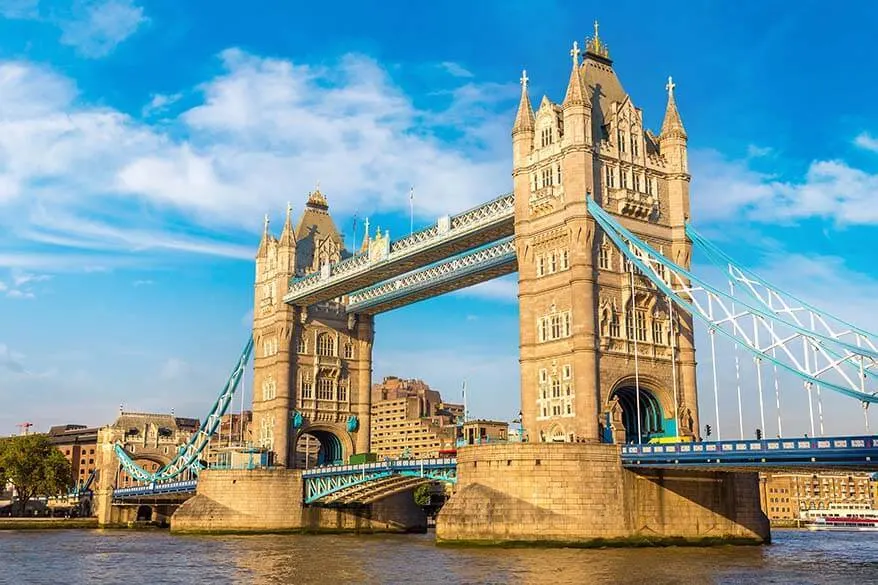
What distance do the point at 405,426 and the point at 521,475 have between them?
452 feet

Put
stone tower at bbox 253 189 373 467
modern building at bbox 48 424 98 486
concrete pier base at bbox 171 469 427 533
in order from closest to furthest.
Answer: concrete pier base at bbox 171 469 427 533 → stone tower at bbox 253 189 373 467 → modern building at bbox 48 424 98 486

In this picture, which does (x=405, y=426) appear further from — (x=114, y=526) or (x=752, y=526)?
(x=752, y=526)

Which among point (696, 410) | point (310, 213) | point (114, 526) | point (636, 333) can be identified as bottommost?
point (114, 526)

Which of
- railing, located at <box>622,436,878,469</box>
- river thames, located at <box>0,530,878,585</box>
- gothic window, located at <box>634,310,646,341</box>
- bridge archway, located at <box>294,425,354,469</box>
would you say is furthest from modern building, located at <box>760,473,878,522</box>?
railing, located at <box>622,436,878,469</box>

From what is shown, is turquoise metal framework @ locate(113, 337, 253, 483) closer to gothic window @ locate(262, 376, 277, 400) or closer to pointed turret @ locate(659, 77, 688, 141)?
gothic window @ locate(262, 376, 277, 400)

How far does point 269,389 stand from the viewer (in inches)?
3930

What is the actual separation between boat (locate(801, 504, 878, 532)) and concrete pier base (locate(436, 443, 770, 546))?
76.2 meters

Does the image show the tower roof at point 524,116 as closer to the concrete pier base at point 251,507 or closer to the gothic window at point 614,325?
the gothic window at point 614,325

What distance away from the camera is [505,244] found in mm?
75312

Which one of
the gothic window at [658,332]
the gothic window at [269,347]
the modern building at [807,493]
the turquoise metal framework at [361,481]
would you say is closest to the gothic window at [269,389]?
the gothic window at [269,347]

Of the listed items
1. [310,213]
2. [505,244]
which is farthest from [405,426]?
[505,244]

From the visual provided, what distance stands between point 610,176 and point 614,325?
10.2 meters

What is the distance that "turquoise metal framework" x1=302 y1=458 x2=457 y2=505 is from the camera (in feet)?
255

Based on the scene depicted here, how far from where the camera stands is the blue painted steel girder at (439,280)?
76.4 m
